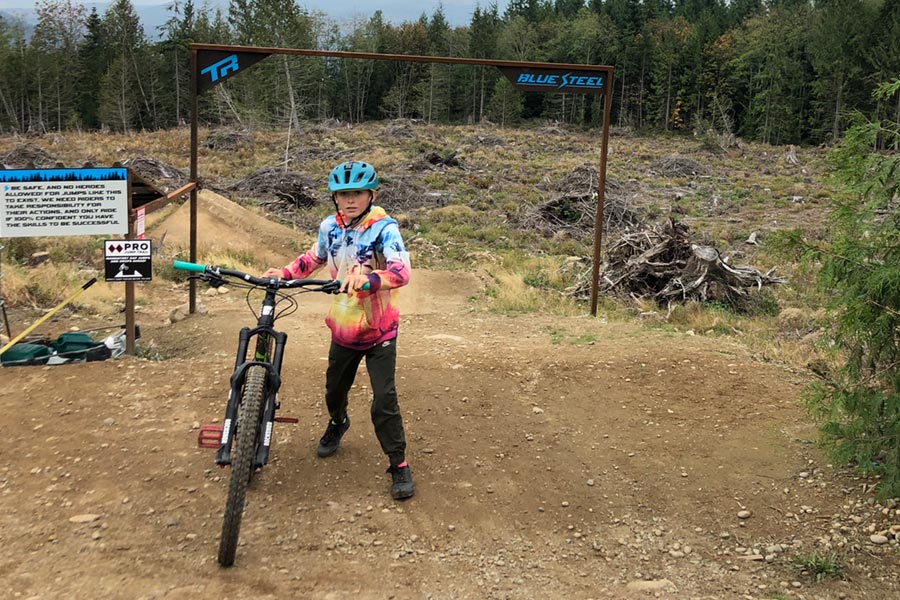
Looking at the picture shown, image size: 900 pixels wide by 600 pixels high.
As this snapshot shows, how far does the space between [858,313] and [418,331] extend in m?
4.63

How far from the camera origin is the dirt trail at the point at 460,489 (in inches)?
122

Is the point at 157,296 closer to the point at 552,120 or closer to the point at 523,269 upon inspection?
the point at 523,269

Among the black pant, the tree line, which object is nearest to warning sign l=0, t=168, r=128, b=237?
the black pant

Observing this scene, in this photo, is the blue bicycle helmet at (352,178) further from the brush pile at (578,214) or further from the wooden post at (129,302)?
the brush pile at (578,214)

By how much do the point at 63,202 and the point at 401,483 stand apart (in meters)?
3.85

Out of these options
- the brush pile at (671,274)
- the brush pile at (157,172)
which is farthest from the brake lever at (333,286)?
the brush pile at (157,172)

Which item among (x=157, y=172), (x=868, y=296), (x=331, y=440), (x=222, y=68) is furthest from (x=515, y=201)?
(x=868, y=296)

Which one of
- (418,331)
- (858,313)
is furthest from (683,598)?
(418,331)

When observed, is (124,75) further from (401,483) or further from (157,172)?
(401,483)

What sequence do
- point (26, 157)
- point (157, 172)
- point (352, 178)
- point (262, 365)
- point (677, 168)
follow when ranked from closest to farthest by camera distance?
point (262, 365)
point (352, 178)
point (157, 172)
point (26, 157)
point (677, 168)

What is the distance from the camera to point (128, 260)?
18.5 ft

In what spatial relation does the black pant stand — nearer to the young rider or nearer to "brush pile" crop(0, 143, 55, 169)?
the young rider

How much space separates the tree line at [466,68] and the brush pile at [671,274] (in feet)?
103

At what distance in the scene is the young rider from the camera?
143 inches
